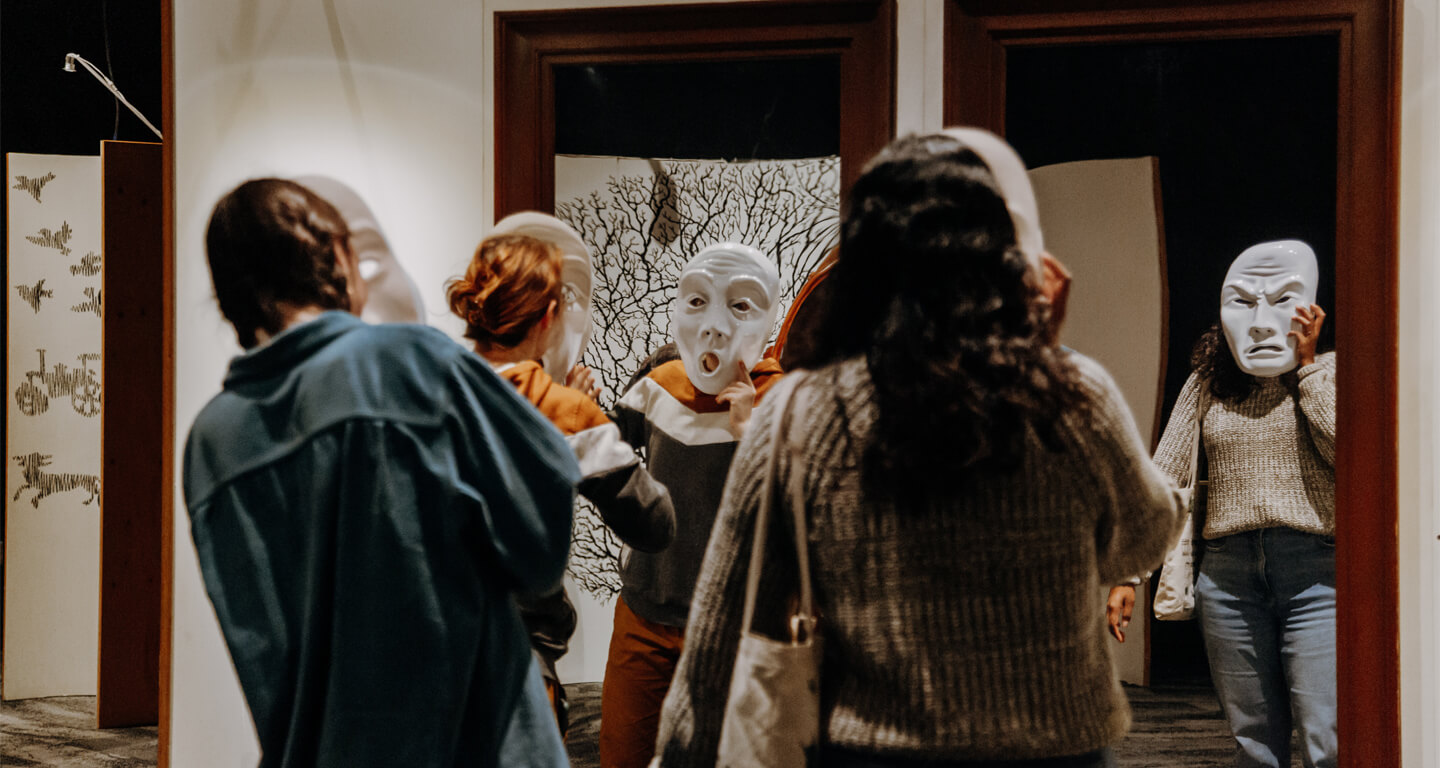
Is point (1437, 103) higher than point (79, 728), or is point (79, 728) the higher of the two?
point (1437, 103)

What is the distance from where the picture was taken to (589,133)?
9.31 feet

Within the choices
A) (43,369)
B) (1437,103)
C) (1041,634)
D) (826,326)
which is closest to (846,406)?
(826,326)

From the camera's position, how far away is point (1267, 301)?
2492 millimetres

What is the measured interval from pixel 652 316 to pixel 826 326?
1759mm

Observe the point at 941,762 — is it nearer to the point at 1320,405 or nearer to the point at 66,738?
the point at 1320,405

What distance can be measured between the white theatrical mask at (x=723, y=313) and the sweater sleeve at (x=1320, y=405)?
1.33 meters

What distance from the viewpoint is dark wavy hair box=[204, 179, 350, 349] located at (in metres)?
1.26

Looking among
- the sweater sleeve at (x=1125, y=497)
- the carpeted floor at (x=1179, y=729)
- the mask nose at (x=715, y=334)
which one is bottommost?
the carpeted floor at (x=1179, y=729)

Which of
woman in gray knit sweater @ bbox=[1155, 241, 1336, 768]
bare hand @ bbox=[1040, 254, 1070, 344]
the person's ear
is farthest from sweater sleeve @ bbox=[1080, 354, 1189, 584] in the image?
woman in gray knit sweater @ bbox=[1155, 241, 1336, 768]

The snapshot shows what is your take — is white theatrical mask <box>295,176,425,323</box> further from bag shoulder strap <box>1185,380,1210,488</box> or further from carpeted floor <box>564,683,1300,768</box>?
bag shoulder strap <box>1185,380,1210,488</box>

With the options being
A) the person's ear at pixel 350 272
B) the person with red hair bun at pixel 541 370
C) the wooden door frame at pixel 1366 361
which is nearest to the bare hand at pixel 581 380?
the person with red hair bun at pixel 541 370

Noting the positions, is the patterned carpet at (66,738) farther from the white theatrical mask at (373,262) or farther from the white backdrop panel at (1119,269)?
the white backdrop panel at (1119,269)

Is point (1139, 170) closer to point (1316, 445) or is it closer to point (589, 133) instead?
point (1316, 445)

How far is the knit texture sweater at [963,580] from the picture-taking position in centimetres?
101
